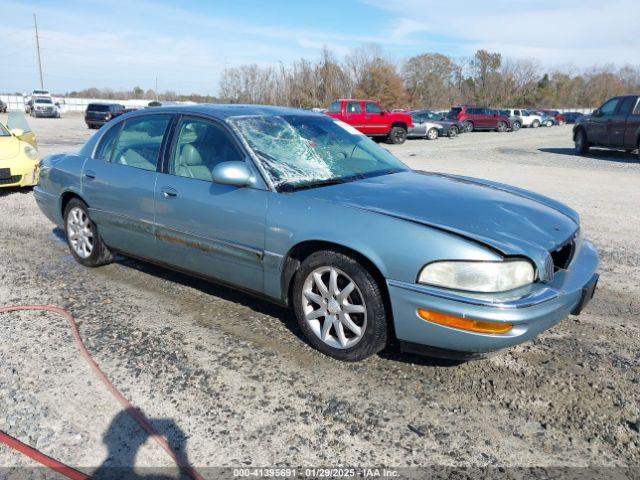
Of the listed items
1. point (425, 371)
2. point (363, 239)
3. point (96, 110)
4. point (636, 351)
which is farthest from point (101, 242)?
point (96, 110)

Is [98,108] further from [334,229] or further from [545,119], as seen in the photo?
[545,119]

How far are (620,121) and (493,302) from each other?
49.2 feet

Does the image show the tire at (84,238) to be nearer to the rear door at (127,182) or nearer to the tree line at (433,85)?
the rear door at (127,182)

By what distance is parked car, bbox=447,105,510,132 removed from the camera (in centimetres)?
3219

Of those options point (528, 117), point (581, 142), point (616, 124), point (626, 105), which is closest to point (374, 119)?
point (581, 142)

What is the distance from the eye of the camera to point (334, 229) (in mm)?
3062

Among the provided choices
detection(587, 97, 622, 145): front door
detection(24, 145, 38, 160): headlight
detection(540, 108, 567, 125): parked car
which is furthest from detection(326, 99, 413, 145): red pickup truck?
detection(540, 108, 567, 125): parked car

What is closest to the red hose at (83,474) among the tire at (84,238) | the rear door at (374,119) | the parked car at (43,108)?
the tire at (84,238)

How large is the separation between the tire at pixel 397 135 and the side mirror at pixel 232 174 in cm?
1983

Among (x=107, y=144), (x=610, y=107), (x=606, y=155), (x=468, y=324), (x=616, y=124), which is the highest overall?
(x=610, y=107)

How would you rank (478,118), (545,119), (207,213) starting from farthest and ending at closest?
1. (545,119)
2. (478,118)
3. (207,213)

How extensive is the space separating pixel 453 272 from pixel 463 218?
0.41 m

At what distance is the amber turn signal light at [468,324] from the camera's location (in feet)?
8.73

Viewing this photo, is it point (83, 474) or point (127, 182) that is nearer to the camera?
point (83, 474)
